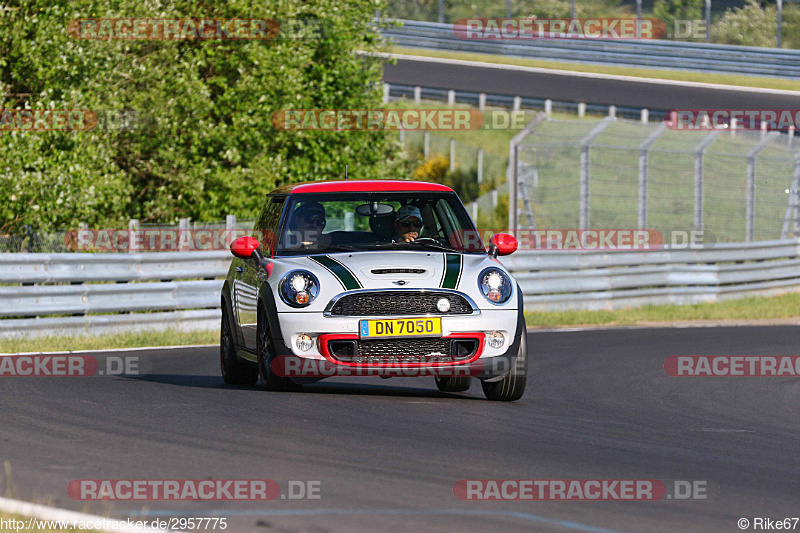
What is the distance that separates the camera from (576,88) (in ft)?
150

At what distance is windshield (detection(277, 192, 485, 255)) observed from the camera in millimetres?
10219

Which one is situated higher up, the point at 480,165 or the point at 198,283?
the point at 198,283

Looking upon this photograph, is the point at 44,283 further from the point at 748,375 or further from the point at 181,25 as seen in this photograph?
the point at 181,25

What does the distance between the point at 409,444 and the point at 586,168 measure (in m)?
16.5

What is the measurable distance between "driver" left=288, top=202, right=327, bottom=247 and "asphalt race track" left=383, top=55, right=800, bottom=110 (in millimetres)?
32082

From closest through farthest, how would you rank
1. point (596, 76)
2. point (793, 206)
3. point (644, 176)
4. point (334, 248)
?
point (334, 248)
point (644, 176)
point (793, 206)
point (596, 76)

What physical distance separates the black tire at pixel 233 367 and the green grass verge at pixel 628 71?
33370 mm

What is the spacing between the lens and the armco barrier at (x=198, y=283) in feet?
50.6
